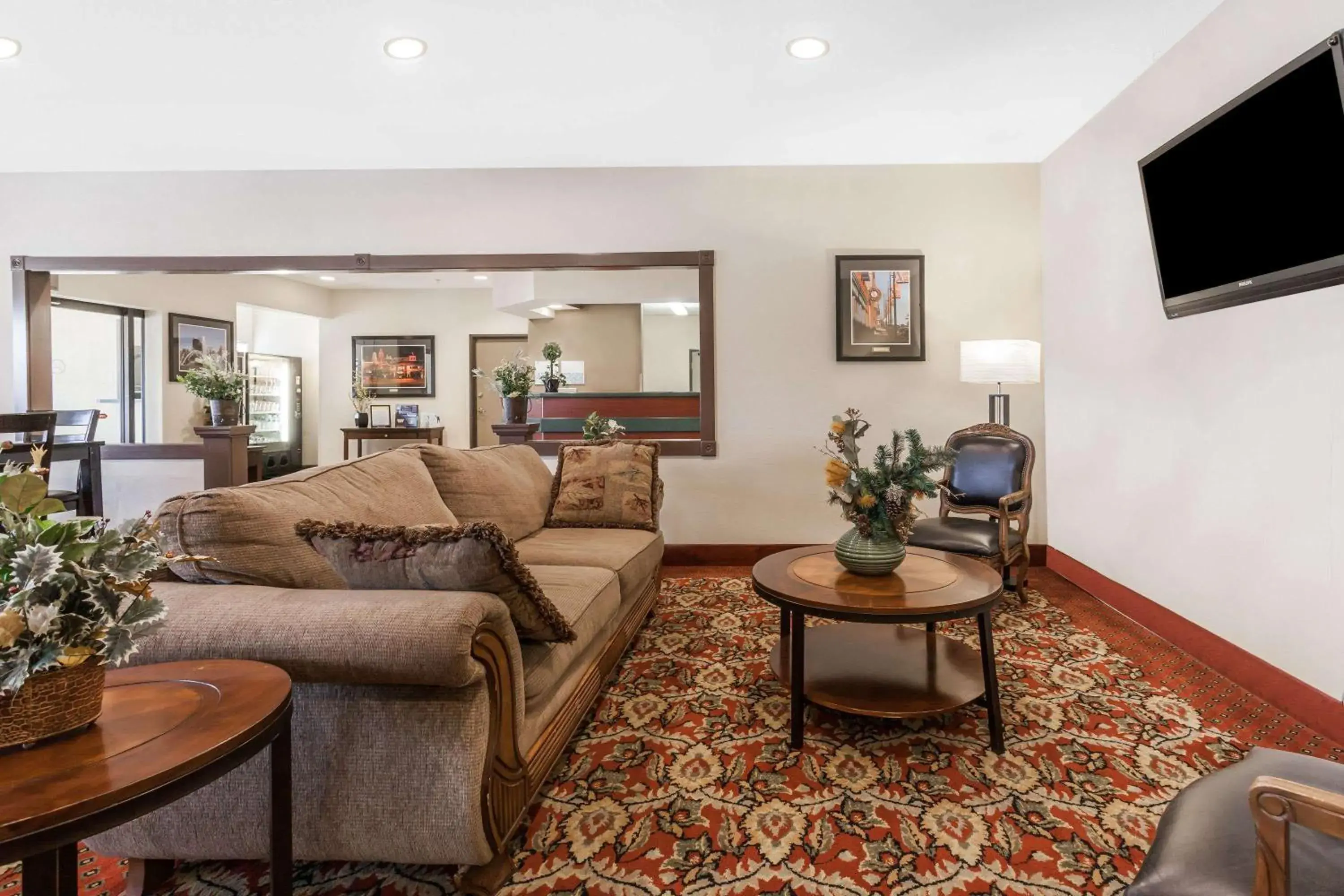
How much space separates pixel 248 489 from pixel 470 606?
0.82 meters

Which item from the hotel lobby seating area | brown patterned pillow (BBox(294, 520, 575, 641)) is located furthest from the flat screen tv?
brown patterned pillow (BBox(294, 520, 575, 641))

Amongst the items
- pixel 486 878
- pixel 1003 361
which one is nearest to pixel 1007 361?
pixel 1003 361

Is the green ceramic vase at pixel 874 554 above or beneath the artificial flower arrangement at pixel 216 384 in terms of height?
beneath

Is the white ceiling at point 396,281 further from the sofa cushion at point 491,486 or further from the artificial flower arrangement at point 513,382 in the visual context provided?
the sofa cushion at point 491,486

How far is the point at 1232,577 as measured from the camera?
262 cm

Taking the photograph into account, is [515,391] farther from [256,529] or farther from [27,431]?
[256,529]

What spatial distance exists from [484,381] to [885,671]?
7482 mm

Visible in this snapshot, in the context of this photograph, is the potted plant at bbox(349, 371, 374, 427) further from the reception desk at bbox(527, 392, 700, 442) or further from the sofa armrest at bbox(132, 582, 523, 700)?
the sofa armrest at bbox(132, 582, 523, 700)

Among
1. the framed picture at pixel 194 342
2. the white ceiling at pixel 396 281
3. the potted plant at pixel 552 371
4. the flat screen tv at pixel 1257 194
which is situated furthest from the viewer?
the white ceiling at pixel 396 281

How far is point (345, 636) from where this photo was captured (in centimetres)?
126

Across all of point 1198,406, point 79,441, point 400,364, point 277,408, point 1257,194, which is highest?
point 400,364

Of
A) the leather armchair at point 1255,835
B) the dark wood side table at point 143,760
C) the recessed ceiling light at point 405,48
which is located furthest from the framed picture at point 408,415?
the leather armchair at point 1255,835

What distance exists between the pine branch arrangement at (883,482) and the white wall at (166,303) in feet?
19.6

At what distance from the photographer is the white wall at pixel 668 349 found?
9609 mm
